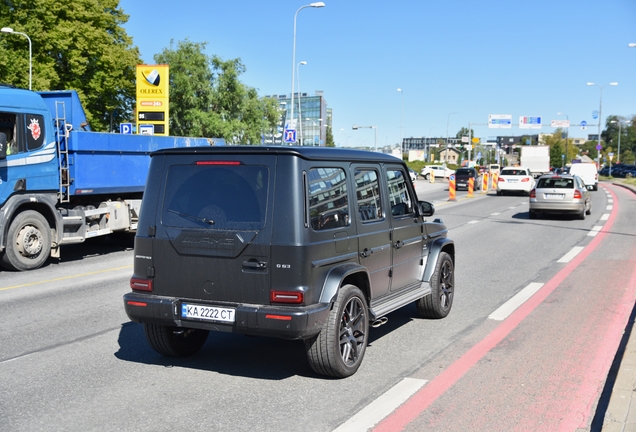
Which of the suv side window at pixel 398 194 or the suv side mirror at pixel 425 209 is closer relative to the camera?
the suv side window at pixel 398 194

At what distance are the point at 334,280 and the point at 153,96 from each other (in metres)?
24.6

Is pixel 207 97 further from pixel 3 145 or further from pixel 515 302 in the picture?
pixel 515 302

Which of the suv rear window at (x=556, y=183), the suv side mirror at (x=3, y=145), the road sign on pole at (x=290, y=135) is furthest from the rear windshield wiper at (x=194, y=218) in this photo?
the road sign on pole at (x=290, y=135)

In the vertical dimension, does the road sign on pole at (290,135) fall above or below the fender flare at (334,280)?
above

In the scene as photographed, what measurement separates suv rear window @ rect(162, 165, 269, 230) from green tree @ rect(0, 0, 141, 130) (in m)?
36.4

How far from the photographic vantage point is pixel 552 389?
5453 millimetres

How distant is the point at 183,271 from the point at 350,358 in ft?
5.16

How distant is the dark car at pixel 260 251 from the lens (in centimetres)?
523

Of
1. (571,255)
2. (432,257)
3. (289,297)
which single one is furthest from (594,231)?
(289,297)

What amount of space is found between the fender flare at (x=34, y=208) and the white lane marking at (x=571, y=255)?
946 centimetres

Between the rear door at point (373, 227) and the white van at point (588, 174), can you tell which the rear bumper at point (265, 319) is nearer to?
the rear door at point (373, 227)

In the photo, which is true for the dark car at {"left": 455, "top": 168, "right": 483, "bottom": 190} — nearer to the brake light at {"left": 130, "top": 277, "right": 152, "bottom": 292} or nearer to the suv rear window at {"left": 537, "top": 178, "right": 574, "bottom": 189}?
the suv rear window at {"left": 537, "top": 178, "right": 574, "bottom": 189}

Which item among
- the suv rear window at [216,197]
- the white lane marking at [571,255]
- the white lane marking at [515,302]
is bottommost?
the white lane marking at [571,255]

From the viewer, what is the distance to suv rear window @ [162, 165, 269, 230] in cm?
536
